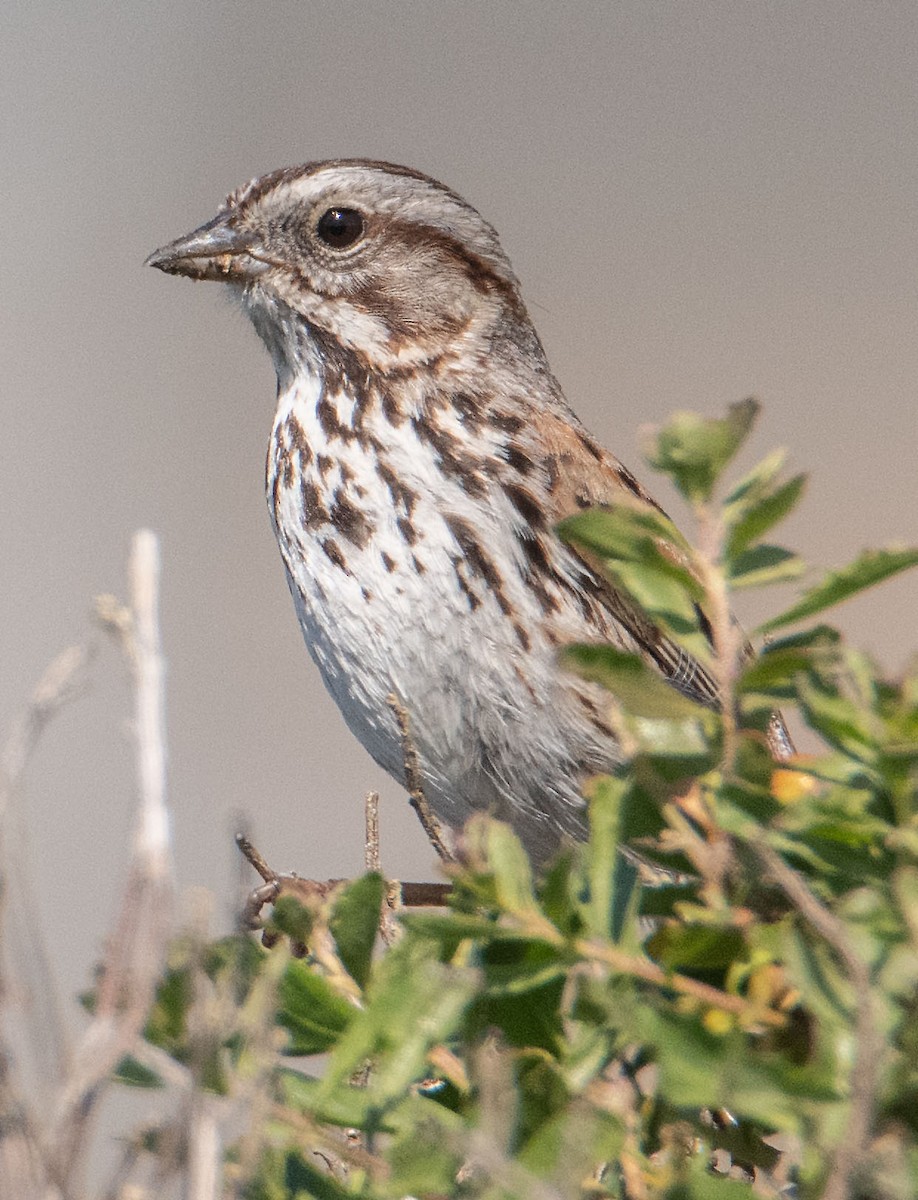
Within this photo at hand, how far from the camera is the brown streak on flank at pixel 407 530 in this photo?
212 centimetres

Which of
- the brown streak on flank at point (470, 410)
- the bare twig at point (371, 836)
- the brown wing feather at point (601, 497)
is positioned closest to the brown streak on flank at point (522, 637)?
the brown wing feather at point (601, 497)

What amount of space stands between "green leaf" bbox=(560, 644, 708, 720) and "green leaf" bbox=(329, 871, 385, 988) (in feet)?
0.44

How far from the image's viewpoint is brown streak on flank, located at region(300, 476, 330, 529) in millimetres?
2227

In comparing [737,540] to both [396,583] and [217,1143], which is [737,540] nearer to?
[217,1143]

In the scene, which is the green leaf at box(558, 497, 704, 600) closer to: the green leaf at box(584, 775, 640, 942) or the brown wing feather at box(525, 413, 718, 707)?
the green leaf at box(584, 775, 640, 942)

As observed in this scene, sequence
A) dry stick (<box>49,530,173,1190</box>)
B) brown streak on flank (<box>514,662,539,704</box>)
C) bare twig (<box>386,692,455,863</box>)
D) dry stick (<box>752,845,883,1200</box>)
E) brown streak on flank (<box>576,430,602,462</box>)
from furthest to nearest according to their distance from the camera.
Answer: brown streak on flank (<box>576,430,602,462</box>) → brown streak on flank (<box>514,662,539,704</box>) → bare twig (<box>386,692,455,863</box>) → dry stick (<box>49,530,173,1190</box>) → dry stick (<box>752,845,883,1200</box>)

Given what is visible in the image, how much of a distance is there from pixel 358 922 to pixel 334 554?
1532mm

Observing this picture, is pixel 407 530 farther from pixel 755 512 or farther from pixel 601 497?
pixel 755 512

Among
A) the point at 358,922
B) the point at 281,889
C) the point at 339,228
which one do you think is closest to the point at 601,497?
the point at 339,228

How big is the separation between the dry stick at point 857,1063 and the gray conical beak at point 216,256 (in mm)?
2196

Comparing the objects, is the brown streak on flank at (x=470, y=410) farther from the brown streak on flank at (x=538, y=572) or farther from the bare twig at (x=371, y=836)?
the bare twig at (x=371, y=836)

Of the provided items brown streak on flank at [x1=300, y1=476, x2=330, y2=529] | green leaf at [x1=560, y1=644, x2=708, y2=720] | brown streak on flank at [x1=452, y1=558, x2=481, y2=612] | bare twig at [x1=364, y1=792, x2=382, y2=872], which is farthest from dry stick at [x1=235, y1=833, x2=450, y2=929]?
brown streak on flank at [x1=300, y1=476, x2=330, y2=529]

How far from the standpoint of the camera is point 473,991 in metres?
0.58

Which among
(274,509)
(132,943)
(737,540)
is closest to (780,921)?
(737,540)
